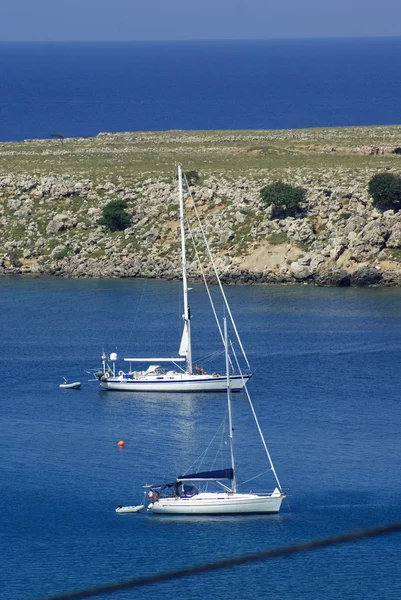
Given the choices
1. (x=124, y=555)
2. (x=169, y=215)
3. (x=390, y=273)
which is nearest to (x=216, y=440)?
(x=124, y=555)

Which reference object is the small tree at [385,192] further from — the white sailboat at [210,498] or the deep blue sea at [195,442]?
the white sailboat at [210,498]

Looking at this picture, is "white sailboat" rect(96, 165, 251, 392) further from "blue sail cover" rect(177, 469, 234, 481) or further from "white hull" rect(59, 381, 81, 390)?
"blue sail cover" rect(177, 469, 234, 481)

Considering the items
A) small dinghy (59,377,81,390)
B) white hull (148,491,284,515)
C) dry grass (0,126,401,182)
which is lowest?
white hull (148,491,284,515)

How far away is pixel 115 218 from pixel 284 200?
1106cm

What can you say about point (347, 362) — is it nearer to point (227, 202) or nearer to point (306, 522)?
point (306, 522)

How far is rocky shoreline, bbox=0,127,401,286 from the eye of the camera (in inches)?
3216

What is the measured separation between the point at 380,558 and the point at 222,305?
34300 millimetres

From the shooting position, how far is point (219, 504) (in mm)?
44000

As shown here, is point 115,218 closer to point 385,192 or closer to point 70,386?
point 385,192

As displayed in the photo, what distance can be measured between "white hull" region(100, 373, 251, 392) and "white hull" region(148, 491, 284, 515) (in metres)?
14.0

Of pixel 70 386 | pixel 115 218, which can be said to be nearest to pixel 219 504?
pixel 70 386

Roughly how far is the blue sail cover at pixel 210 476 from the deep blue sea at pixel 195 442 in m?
1.29

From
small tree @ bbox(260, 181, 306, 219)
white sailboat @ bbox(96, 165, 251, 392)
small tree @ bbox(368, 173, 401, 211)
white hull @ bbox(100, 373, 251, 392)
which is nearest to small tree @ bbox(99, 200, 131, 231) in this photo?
small tree @ bbox(260, 181, 306, 219)

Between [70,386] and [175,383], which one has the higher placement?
[175,383]
